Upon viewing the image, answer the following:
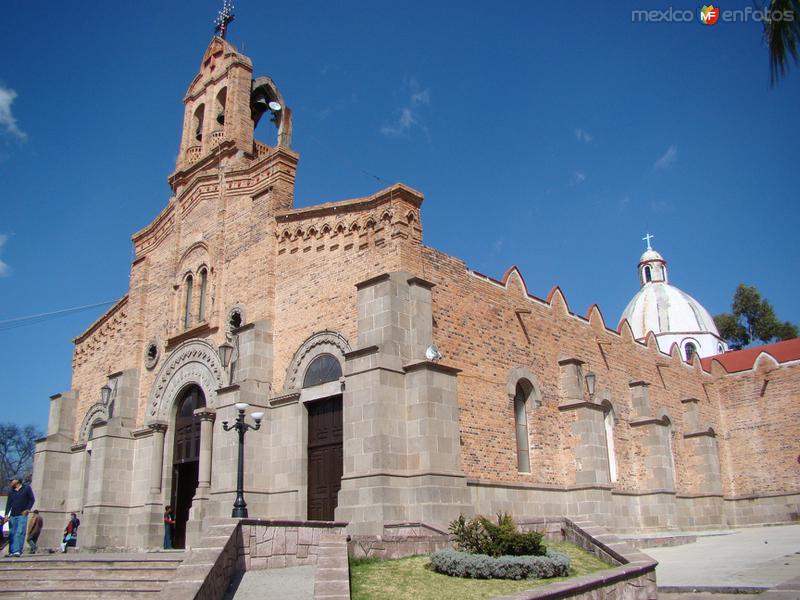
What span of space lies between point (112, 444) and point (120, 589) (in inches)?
484

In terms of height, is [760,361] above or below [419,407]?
above

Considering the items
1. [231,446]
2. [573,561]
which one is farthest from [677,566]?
[231,446]

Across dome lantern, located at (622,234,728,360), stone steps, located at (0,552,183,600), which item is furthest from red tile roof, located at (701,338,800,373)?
stone steps, located at (0,552,183,600)

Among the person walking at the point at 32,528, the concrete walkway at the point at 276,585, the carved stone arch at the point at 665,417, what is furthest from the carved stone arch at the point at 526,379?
the person walking at the point at 32,528

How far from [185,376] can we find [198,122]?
10.2 metres

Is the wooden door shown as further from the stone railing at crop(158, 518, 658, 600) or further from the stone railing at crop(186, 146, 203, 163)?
the stone railing at crop(186, 146, 203, 163)

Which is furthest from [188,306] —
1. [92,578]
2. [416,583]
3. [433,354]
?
[416,583]

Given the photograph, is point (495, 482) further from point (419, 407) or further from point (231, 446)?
point (231, 446)

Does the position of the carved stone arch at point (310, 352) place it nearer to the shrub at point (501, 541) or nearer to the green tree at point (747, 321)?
the shrub at point (501, 541)

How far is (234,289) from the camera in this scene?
2202cm

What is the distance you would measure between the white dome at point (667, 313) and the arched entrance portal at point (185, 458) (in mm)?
34298

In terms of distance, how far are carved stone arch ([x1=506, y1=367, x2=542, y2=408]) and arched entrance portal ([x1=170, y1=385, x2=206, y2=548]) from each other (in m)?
9.23

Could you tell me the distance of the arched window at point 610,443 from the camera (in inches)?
952

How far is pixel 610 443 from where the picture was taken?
24750 mm
